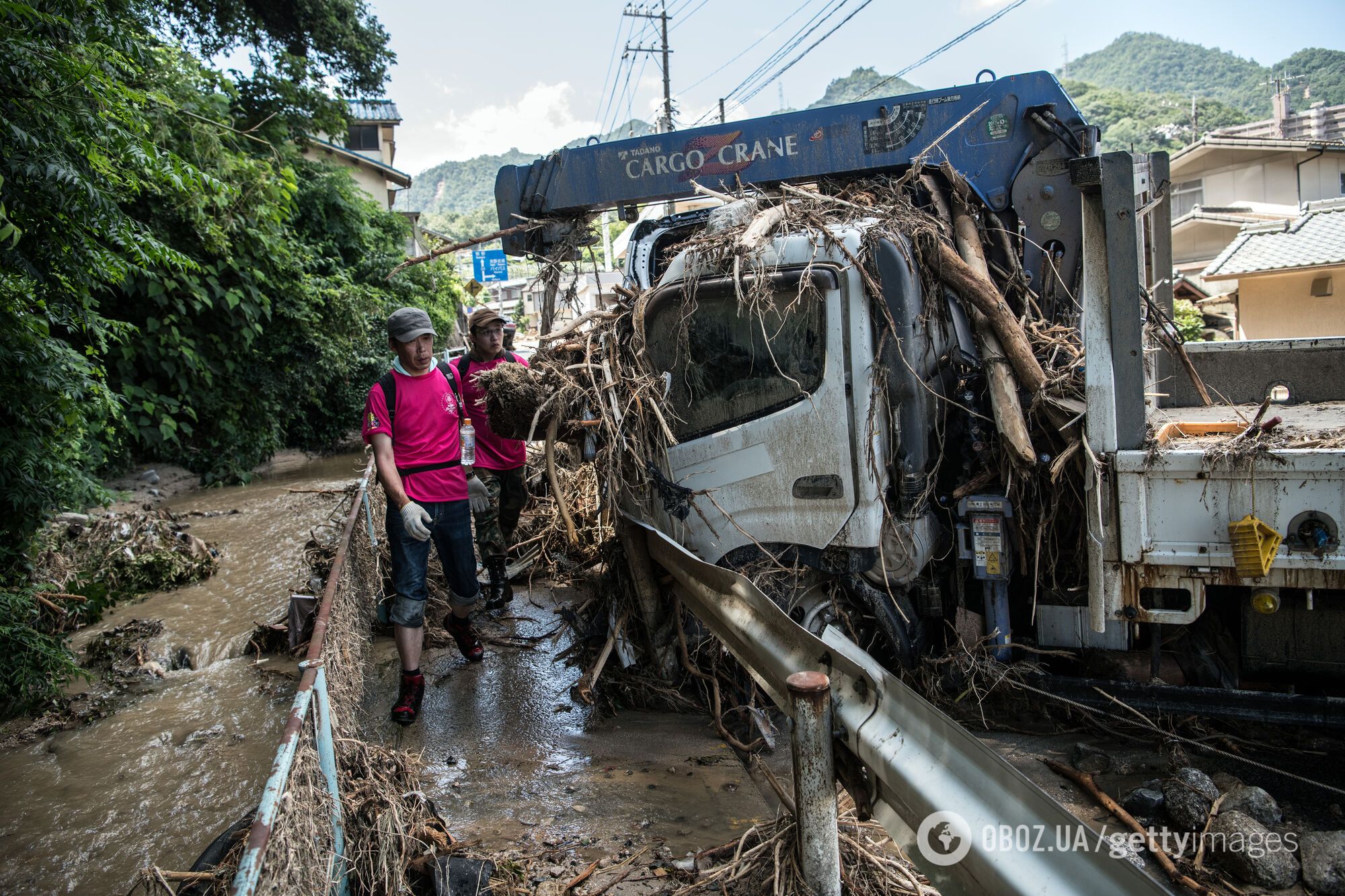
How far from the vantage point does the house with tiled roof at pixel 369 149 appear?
1909 centimetres

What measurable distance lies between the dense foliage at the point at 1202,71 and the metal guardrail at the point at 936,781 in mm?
80684

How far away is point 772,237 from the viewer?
4168mm

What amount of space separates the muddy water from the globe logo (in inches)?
132

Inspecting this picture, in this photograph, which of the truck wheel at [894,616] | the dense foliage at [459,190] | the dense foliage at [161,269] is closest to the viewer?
the truck wheel at [894,616]

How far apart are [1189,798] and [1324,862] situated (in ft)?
1.37

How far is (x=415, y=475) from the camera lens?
15.9 ft

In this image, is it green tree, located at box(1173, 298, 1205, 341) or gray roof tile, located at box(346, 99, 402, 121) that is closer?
green tree, located at box(1173, 298, 1205, 341)

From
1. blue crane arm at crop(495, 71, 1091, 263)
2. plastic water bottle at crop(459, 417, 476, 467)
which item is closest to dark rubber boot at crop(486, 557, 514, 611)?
plastic water bottle at crop(459, 417, 476, 467)

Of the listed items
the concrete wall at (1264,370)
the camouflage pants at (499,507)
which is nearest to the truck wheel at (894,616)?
the concrete wall at (1264,370)

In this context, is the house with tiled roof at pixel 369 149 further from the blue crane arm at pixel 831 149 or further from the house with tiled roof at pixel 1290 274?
the house with tiled roof at pixel 1290 274

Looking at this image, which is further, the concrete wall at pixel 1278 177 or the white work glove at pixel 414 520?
the concrete wall at pixel 1278 177

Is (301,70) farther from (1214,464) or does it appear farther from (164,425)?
(1214,464)

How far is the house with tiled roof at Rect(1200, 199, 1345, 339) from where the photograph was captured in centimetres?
1476

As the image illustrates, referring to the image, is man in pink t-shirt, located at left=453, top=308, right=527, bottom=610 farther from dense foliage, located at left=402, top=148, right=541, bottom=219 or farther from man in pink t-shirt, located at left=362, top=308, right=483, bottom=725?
dense foliage, located at left=402, top=148, right=541, bottom=219
